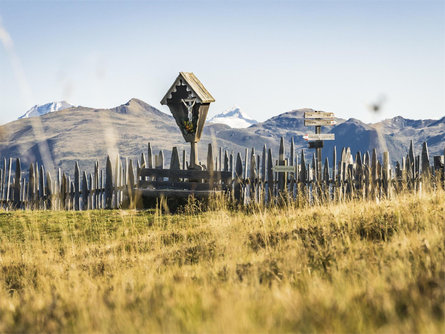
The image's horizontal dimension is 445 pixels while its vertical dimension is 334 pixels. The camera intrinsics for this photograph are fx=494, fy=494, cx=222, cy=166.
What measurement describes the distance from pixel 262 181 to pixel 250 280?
328 inches

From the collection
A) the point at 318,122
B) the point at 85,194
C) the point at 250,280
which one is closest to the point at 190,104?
the point at 318,122

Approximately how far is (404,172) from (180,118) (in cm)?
573

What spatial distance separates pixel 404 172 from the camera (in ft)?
37.8

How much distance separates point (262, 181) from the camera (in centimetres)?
1245

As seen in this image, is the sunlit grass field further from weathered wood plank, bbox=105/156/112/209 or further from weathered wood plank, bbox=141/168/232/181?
weathered wood plank, bbox=105/156/112/209

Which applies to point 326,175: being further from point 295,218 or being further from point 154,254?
point 154,254

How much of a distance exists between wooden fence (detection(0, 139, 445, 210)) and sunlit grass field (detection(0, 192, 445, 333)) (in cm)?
436

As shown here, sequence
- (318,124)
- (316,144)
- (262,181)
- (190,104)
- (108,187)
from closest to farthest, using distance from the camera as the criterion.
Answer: (316,144), (318,124), (262,181), (190,104), (108,187)

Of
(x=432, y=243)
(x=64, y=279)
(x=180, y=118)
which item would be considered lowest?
(x=64, y=279)

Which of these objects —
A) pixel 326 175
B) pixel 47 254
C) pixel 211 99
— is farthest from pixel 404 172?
pixel 47 254

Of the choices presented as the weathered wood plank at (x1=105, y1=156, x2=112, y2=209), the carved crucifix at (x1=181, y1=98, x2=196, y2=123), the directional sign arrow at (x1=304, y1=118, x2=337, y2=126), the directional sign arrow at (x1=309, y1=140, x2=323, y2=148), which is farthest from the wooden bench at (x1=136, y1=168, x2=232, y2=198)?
the directional sign arrow at (x1=304, y1=118, x2=337, y2=126)

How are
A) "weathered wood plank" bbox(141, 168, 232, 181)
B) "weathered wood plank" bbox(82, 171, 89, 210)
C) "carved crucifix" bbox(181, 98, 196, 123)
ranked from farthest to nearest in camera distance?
1. "weathered wood plank" bbox(82, 171, 89, 210)
2. "carved crucifix" bbox(181, 98, 196, 123)
3. "weathered wood plank" bbox(141, 168, 232, 181)

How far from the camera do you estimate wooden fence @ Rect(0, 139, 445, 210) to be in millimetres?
11750

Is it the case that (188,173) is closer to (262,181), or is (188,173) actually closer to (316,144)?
(262,181)
